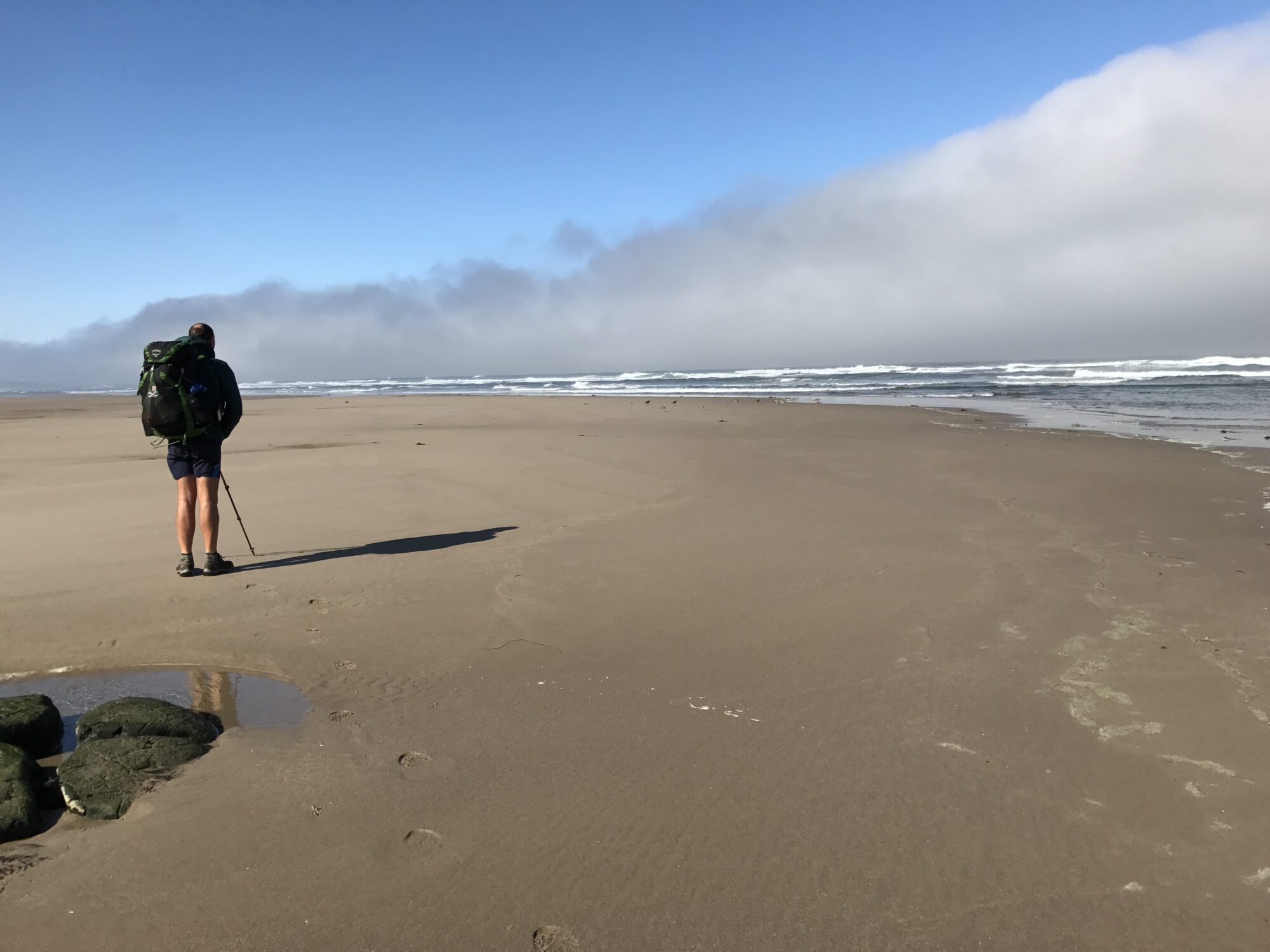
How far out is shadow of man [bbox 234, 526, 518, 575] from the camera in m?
6.15

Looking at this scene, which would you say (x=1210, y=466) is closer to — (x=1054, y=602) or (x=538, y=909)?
(x=1054, y=602)

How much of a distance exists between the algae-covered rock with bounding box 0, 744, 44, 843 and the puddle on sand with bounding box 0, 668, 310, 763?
23.7 inches

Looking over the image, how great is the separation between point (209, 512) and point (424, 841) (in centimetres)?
415

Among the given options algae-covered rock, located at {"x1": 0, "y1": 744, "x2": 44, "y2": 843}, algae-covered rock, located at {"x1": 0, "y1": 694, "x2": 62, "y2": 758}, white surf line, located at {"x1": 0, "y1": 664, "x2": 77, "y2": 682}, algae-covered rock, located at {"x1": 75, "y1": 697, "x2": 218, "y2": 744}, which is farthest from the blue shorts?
algae-covered rock, located at {"x1": 0, "y1": 744, "x2": 44, "y2": 843}

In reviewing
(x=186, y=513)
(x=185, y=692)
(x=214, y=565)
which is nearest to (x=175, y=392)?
(x=186, y=513)

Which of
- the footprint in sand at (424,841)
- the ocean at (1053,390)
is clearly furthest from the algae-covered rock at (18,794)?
the ocean at (1053,390)

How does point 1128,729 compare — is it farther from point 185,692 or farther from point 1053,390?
point 1053,390

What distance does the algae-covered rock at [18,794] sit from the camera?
2.66m

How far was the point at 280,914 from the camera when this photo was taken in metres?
2.34

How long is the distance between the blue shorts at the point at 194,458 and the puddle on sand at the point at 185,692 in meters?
2.02

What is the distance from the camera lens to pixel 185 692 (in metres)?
3.97

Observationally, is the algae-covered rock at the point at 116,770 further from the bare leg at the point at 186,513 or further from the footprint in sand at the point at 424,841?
the bare leg at the point at 186,513

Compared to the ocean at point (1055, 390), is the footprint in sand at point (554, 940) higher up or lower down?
lower down

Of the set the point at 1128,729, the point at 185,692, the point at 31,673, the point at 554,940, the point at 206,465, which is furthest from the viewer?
the point at 206,465
